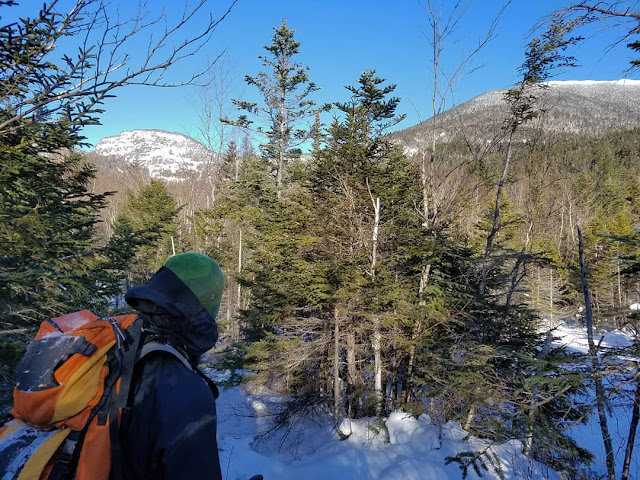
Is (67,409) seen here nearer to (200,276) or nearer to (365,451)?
(200,276)

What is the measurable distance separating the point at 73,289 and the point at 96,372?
5905 millimetres

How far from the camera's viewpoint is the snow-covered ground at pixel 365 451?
281 inches

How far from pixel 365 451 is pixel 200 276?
340 inches

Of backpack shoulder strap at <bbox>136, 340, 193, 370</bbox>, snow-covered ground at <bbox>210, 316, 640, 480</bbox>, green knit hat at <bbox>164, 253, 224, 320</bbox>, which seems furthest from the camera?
snow-covered ground at <bbox>210, 316, 640, 480</bbox>

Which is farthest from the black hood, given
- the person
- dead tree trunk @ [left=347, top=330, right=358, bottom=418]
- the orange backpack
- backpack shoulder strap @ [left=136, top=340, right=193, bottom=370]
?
dead tree trunk @ [left=347, top=330, right=358, bottom=418]

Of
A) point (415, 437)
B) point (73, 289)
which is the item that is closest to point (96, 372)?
point (73, 289)

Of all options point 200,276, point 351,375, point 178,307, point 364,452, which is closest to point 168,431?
point 178,307

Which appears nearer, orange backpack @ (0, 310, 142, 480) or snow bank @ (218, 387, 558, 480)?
orange backpack @ (0, 310, 142, 480)

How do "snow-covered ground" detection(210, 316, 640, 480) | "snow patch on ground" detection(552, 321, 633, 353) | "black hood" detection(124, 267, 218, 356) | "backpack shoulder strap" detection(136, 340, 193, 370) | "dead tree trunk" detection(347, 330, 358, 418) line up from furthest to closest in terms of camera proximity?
"dead tree trunk" detection(347, 330, 358, 418), "snow patch on ground" detection(552, 321, 633, 353), "snow-covered ground" detection(210, 316, 640, 480), "black hood" detection(124, 267, 218, 356), "backpack shoulder strap" detection(136, 340, 193, 370)

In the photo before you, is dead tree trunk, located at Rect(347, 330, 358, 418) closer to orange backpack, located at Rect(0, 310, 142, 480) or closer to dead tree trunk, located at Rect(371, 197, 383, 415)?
dead tree trunk, located at Rect(371, 197, 383, 415)

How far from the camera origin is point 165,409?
108 cm

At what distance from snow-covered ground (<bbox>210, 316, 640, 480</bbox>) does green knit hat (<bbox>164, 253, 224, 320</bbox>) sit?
678cm

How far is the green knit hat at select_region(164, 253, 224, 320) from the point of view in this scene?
147 centimetres

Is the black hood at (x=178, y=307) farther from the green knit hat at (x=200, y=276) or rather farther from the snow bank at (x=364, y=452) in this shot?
the snow bank at (x=364, y=452)
